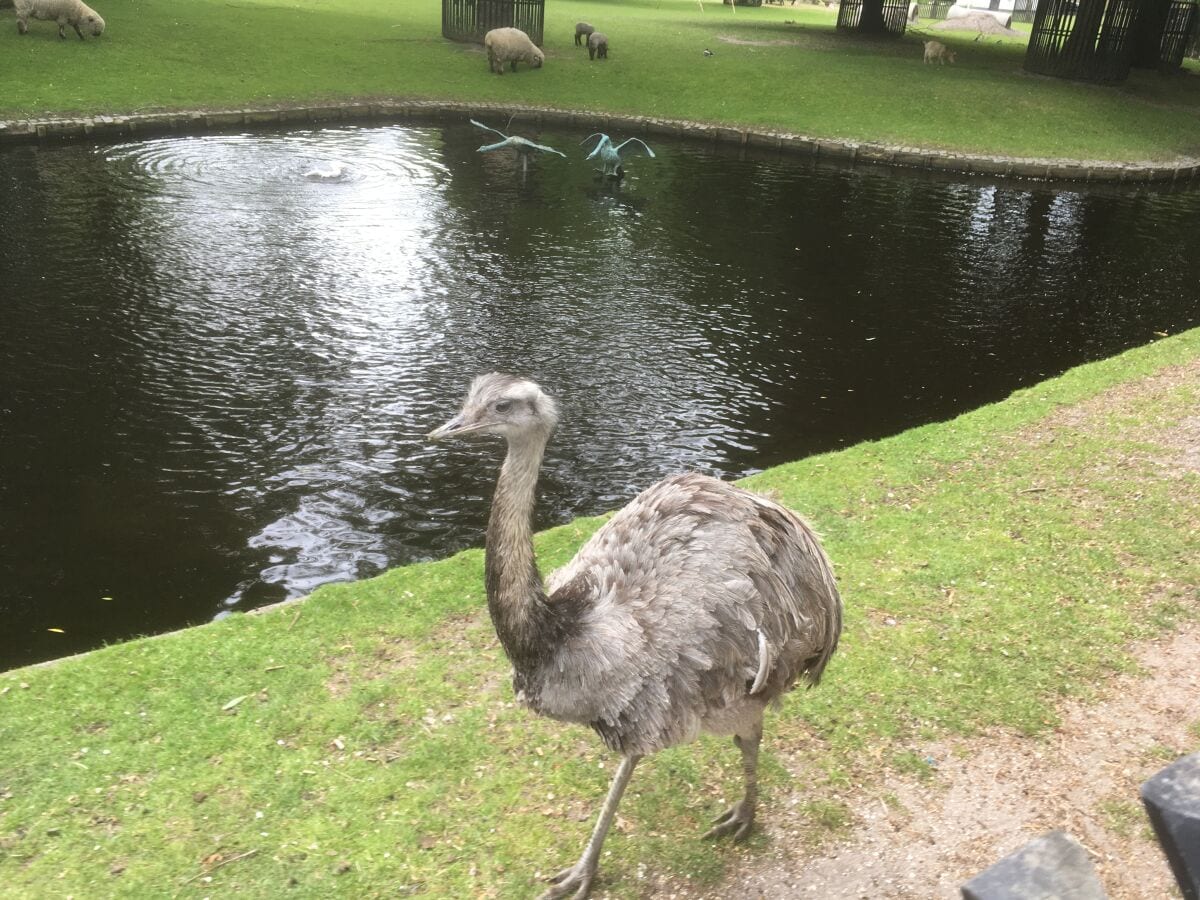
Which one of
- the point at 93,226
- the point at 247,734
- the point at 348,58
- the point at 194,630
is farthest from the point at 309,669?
the point at 348,58

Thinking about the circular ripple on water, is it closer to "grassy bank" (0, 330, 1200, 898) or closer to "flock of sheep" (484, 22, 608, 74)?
"flock of sheep" (484, 22, 608, 74)

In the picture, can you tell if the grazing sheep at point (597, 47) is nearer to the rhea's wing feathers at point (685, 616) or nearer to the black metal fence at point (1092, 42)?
the black metal fence at point (1092, 42)

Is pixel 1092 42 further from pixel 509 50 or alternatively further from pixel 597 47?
pixel 509 50

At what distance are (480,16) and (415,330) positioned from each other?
927 inches

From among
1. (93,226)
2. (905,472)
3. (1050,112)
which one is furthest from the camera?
(1050,112)

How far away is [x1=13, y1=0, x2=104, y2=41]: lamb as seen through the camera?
26.0 meters

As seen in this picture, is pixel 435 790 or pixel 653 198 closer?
pixel 435 790

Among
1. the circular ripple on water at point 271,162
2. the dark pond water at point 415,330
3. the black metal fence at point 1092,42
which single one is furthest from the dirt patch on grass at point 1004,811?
the black metal fence at point 1092,42

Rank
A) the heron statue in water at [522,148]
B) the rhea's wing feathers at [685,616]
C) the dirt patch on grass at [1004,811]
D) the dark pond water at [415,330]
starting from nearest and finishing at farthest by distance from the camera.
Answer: the rhea's wing feathers at [685,616] < the dirt patch on grass at [1004,811] < the dark pond water at [415,330] < the heron statue in water at [522,148]

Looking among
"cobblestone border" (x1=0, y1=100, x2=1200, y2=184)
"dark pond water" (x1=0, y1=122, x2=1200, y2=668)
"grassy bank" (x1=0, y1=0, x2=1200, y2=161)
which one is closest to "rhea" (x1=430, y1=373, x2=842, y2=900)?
"dark pond water" (x1=0, y1=122, x2=1200, y2=668)

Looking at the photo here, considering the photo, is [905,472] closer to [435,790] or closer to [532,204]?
[435,790]

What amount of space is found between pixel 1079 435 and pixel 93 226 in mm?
15194

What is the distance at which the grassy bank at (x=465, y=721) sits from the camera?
15.5 feet

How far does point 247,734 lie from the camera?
5.47 metres
